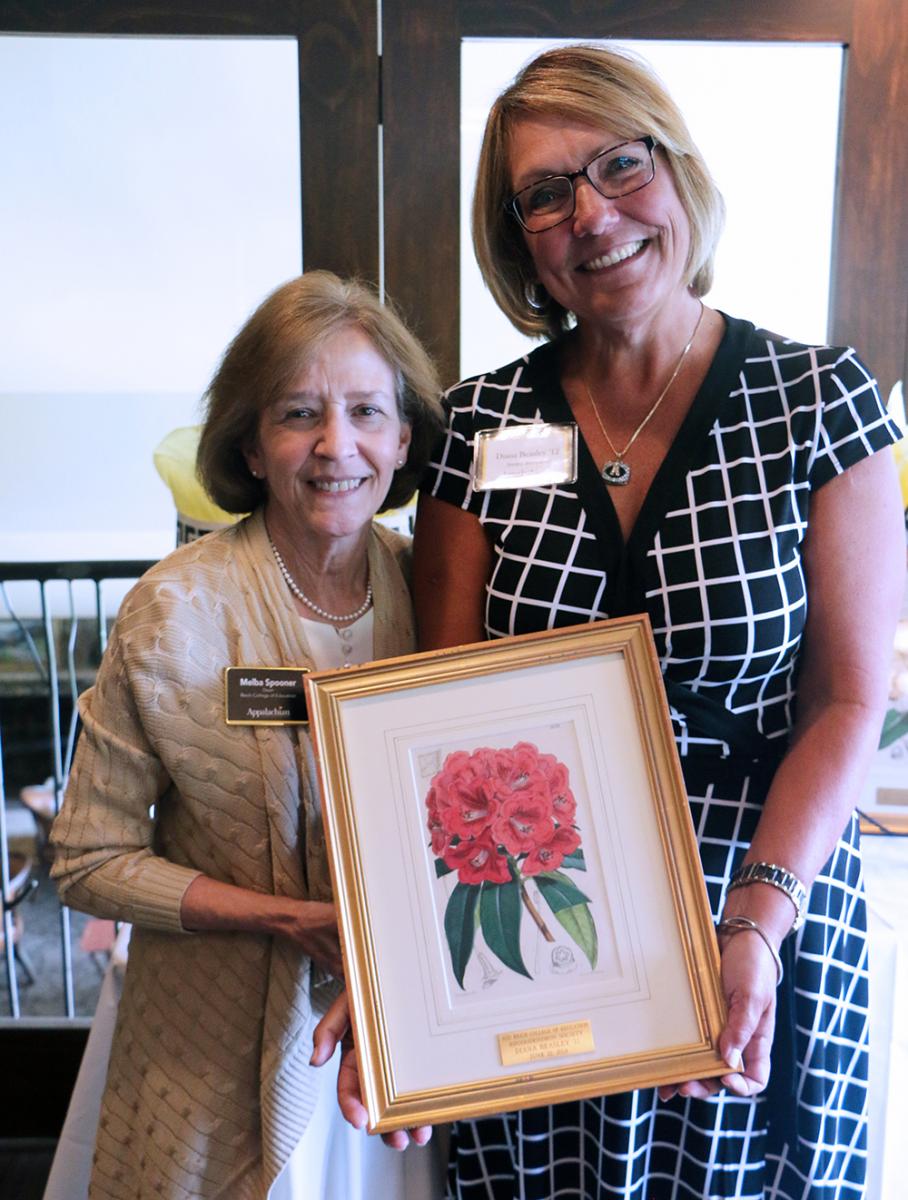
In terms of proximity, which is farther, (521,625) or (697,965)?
(521,625)

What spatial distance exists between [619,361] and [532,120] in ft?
1.04

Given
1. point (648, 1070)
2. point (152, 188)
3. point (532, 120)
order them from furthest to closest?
point (152, 188), point (532, 120), point (648, 1070)

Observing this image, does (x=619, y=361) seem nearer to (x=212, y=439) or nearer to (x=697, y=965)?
(x=212, y=439)

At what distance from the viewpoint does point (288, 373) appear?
4.27 ft

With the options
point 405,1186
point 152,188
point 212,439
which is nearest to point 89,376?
point 152,188

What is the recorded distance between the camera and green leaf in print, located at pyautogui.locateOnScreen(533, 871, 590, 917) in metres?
1.08

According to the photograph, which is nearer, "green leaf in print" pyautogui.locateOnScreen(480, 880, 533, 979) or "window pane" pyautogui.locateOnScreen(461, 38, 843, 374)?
"green leaf in print" pyautogui.locateOnScreen(480, 880, 533, 979)

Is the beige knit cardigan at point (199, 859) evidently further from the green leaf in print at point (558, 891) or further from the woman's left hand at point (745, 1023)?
the woman's left hand at point (745, 1023)

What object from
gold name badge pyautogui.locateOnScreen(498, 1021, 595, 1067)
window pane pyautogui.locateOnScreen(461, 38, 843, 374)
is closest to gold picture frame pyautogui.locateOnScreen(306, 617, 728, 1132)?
gold name badge pyautogui.locateOnScreen(498, 1021, 595, 1067)

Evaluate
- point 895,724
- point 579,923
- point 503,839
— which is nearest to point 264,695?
point 503,839

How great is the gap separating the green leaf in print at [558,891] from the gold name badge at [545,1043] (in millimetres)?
116

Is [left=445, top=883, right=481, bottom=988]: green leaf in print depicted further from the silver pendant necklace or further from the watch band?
the silver pendant necklace

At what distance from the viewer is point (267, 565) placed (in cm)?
136

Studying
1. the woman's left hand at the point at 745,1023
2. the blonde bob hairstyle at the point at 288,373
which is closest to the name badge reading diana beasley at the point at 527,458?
the blonde bob hairstyle at the point at 288,373
